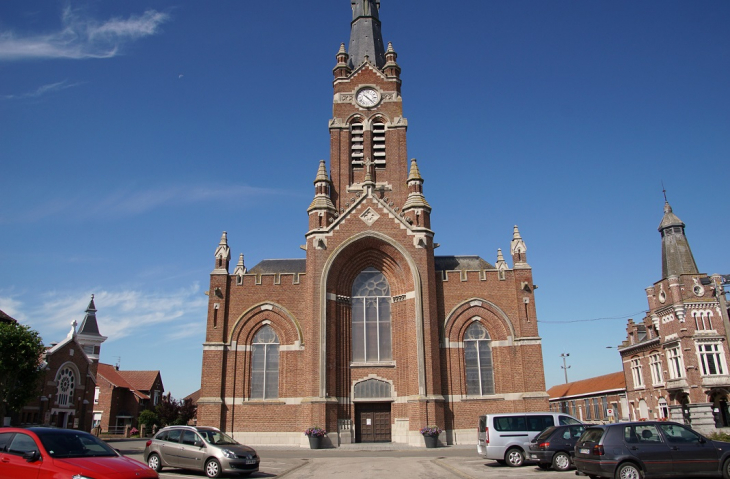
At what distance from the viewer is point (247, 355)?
3108cm

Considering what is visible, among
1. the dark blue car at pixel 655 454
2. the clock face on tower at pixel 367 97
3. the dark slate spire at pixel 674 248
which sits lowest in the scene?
the dark blue car at pixel 655 454

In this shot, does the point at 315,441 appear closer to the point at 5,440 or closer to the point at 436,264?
the point at 436,264

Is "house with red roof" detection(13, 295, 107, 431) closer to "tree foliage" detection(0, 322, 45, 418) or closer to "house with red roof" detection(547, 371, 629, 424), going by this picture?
"tree foliage" detection(0, 322, 45, 418)

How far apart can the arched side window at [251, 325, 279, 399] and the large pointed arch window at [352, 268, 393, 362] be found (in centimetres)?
454

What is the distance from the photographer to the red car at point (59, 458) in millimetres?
8922

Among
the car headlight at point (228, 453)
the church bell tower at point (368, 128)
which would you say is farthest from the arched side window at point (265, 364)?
the car headlight at point (228, 453)

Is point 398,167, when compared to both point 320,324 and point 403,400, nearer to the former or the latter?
point 320,324

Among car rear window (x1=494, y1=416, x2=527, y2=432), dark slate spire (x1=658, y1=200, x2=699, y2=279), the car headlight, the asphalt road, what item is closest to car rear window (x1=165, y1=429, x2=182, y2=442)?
the asphalt road

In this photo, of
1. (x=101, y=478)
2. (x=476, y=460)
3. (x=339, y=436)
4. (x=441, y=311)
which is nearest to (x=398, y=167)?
(x=441, y=311)

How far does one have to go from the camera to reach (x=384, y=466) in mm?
18828

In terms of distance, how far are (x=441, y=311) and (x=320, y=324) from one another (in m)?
6.96

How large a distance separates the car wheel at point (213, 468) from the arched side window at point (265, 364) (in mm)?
14617

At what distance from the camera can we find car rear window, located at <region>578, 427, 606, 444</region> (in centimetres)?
1405

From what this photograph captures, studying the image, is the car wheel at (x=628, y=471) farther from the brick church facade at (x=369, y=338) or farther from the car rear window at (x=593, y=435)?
the brick church facade at (x=369, y=338)
